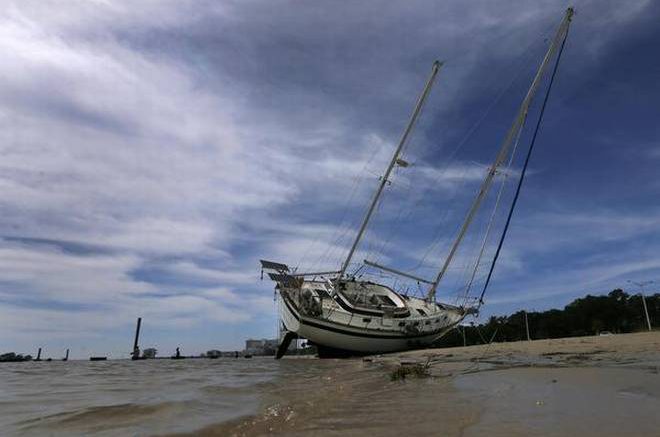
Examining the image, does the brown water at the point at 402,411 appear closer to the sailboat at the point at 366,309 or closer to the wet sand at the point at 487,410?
the wet sand at the point at 487,410

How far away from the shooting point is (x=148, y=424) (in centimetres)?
627

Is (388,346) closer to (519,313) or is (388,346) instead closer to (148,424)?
(148,424)

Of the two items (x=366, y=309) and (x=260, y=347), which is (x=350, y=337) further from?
(x=260, y=347)

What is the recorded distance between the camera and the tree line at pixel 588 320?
8244 centimetres

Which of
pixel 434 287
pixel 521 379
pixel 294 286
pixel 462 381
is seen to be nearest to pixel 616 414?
pixel 521 379

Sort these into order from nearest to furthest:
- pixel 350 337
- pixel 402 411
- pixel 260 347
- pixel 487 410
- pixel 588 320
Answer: pixel 487 410 → pixel 402 411 → pixel 350 337 → pixel 588 320 → pixel 260 347

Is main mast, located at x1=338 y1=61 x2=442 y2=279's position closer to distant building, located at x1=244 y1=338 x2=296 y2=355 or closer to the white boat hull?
the white boat hull

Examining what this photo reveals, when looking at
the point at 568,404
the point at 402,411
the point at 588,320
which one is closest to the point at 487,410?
the point at 568,404

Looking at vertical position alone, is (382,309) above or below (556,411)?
above

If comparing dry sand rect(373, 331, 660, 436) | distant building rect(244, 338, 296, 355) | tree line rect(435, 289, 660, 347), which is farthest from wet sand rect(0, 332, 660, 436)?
distant building rect(244, 338, 296, 355)

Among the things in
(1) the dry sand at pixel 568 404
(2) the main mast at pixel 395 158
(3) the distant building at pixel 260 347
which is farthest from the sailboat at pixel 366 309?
(3) the distant building at pixel 260 347

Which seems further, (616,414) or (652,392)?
(652,392)

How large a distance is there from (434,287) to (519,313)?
2686 inches

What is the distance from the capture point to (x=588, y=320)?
83875 mm
